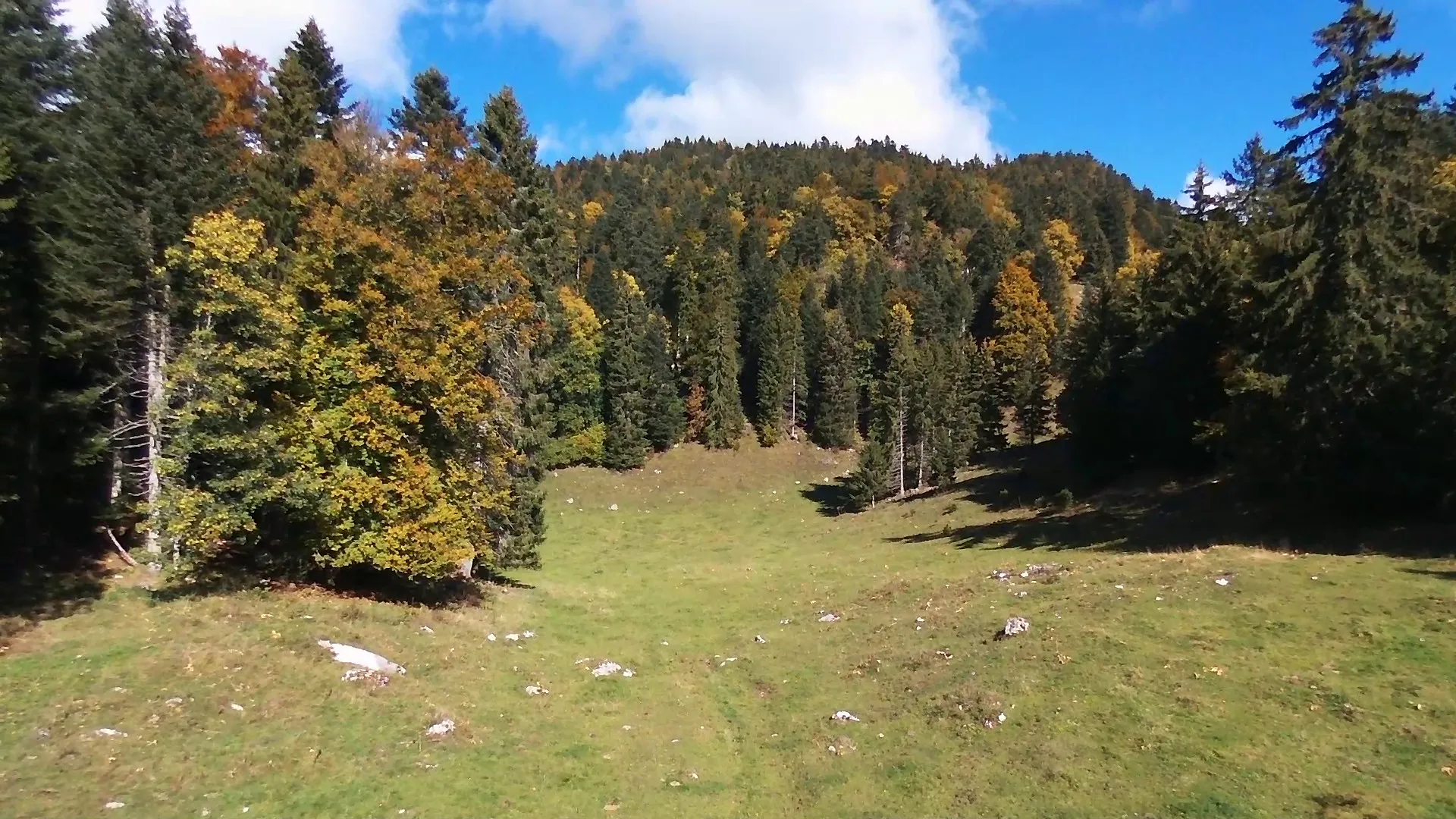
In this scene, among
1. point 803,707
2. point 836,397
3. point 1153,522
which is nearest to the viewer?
point 803,707

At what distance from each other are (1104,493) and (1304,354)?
24.8 metres

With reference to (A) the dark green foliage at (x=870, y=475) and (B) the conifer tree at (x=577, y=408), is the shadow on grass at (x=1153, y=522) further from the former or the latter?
(B) the conifer tree at (x=577, y=408)

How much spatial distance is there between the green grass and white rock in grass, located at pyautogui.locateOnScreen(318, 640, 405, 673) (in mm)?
546

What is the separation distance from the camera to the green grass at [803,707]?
44.9 feet

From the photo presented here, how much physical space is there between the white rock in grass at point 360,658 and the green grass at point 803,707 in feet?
A: 1.79

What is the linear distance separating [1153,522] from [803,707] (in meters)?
27.6

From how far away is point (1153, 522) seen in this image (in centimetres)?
4053

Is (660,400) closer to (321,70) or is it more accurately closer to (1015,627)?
(321,70)

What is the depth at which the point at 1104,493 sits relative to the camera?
173ft

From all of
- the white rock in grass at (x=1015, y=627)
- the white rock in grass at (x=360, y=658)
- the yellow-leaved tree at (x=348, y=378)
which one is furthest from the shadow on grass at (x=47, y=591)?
the white rock in grass at (x=1015, y=627)

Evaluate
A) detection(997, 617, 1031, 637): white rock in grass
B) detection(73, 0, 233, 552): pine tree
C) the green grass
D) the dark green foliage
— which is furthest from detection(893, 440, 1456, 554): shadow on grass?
detection(73, 0, 233, 552): pine tree

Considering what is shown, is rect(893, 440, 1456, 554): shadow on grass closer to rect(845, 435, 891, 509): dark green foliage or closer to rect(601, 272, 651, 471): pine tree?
rect(845, 435, 891, 509): dark green foliage

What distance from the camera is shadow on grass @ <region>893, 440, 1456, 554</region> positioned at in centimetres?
2750

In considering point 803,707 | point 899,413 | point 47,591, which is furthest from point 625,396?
point 803,707
